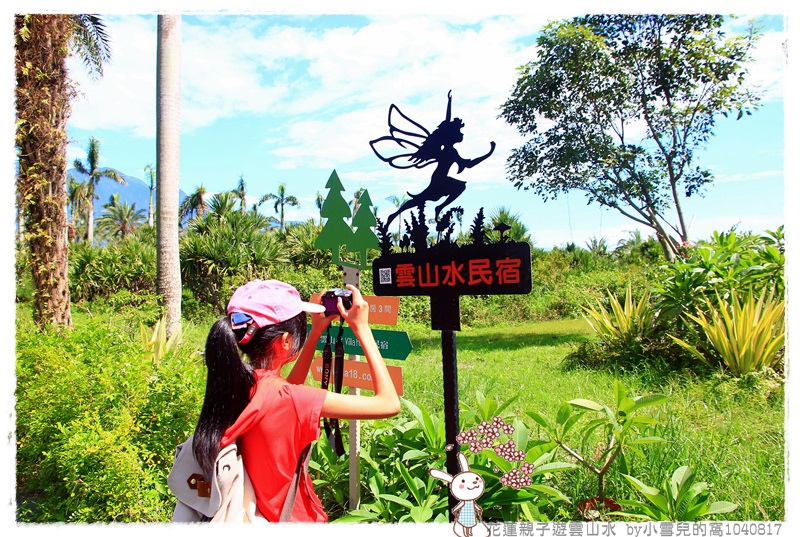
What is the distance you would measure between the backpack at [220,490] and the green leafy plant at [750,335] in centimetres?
435

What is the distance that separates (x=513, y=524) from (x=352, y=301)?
44.1 inches

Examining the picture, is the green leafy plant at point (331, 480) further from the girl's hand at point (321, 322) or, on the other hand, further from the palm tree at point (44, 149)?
the palm tree at point (44, 149)

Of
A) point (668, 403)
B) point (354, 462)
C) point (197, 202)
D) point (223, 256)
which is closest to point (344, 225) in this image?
point (354, 462)

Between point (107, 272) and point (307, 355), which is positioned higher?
point (107, 272)

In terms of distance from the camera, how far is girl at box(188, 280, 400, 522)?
154cm

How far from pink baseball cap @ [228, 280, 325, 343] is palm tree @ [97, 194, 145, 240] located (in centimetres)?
4336

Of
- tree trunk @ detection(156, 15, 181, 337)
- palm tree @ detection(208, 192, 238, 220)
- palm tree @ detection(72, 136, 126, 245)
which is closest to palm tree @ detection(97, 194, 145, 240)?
palm tree @ detection(72, 136, 126, 245)

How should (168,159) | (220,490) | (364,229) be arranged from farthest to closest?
(168,159), (364,229), (220,490)

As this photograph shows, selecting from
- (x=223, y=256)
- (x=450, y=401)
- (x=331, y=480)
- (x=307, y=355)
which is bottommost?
(x=331, y=480)

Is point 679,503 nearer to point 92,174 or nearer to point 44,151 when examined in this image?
point 44,151

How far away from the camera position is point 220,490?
4.93 ft

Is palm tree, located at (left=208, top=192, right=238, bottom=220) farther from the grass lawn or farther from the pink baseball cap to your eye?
the pink baseball cap

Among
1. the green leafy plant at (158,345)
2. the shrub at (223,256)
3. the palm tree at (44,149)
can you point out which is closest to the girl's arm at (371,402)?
the green leafy plant at (158,345)

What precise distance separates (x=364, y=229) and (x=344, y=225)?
0.41ft
